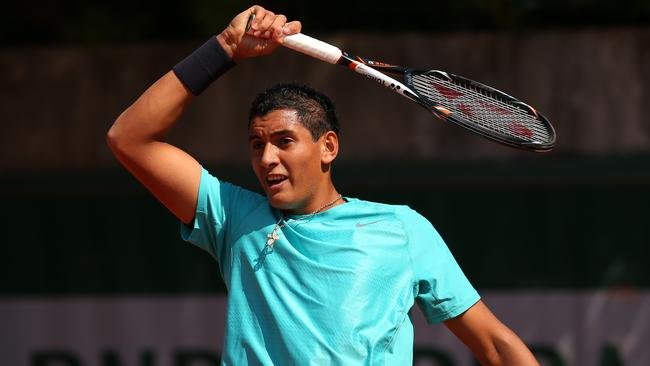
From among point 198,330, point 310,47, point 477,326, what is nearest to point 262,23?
point 310,47

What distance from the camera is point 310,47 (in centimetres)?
295

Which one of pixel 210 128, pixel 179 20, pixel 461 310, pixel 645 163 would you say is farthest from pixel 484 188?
pixel 461 310

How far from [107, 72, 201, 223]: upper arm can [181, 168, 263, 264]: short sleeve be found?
0.10ft

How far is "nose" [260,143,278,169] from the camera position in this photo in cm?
278

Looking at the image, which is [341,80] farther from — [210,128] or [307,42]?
[307,42]

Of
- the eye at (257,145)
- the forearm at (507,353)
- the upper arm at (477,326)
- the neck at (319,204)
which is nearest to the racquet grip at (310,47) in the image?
the eye at (257,145)

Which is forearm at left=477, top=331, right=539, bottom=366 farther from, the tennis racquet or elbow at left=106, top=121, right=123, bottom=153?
elbow at left=106, top=121, right=123, bottom=153

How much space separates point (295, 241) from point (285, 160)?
0.71 ft

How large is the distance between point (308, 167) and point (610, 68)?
338 centimetres

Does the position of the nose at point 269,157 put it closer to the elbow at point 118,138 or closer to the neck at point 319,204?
the neck at point 319,204

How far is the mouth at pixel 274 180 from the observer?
9.18ft

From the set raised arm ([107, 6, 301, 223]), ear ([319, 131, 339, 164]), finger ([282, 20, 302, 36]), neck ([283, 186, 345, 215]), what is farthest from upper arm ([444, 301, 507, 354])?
finger ([282, 20, 302, 36])

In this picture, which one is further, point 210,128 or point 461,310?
point 210,128

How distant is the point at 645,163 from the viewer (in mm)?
5598
